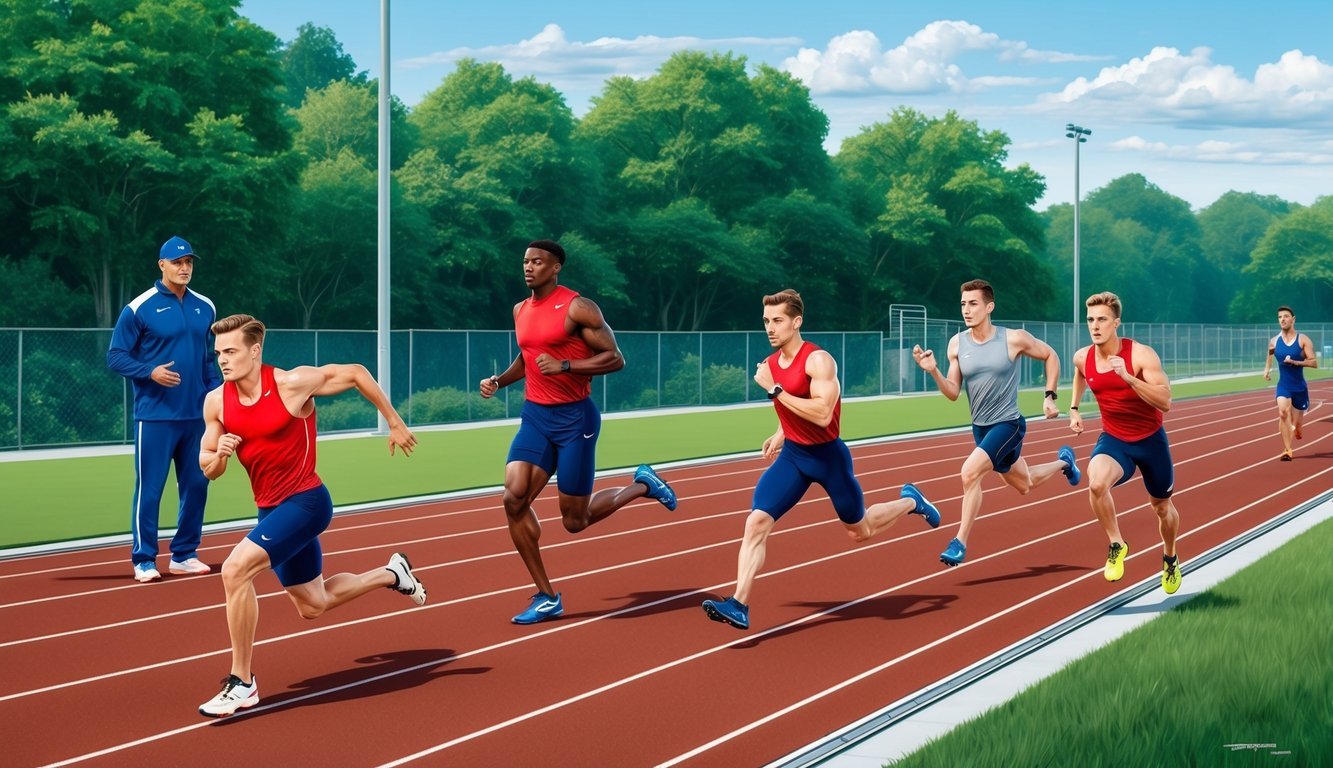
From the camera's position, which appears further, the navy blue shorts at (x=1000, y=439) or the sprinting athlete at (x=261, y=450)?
the navy blue shorts at (x=1000, y=439)

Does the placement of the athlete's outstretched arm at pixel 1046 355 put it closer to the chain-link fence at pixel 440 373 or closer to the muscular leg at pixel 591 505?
the muscular leg at pixel 591 505

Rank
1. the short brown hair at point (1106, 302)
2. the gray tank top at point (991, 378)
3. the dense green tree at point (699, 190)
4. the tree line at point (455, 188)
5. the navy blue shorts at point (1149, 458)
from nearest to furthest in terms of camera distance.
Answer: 1. the short brown hair at point (1106, 302)
2. the navy blue shorts at point (1149, 458)
3. the gray tank top at point (991, 378)
4. the tree line at point (455, 188)
5. the dense green tree at point (699, 190)

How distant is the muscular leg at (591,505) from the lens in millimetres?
9906

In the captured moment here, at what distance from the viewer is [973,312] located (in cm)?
1169

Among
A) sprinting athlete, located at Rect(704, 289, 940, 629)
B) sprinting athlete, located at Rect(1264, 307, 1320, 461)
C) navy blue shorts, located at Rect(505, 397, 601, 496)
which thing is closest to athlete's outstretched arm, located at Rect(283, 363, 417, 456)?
navy blue shorts, located at Rect(505, 397, 601, 496)

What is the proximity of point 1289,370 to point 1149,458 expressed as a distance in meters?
12.6

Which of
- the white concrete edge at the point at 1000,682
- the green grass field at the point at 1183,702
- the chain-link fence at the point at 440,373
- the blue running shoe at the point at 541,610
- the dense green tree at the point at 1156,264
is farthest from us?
the dense green tree at the point at 1156,264

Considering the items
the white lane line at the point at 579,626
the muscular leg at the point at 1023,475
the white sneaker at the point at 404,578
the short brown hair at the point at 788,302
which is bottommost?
the white lane line at the point at 579,626

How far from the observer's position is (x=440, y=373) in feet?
120

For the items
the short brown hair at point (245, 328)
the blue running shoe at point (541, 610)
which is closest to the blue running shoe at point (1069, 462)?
the blue running shoe at point (541, 610)

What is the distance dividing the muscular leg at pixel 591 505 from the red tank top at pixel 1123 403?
3.10 meters

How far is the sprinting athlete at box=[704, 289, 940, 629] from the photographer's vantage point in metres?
8.96

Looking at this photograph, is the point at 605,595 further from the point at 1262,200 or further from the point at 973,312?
the point at 1262,200

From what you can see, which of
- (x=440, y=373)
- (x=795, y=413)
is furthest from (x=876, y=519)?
(x=440, y=373)
